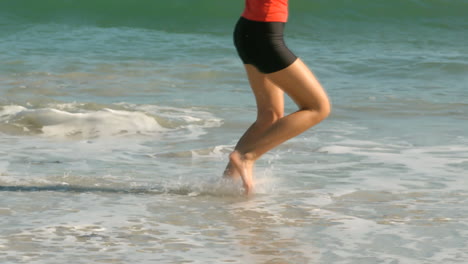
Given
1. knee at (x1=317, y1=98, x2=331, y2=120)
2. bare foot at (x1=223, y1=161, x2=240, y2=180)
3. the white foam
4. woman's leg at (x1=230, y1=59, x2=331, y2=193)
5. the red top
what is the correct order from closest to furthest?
the red top, woman's leg at (x1=230, y1=59, x2=331, y2=193), knee at (x1=317, y1=98, x2=331, y2=120), bare foot at (x1=223, y1=161, x2=240, y2=180), the white foam

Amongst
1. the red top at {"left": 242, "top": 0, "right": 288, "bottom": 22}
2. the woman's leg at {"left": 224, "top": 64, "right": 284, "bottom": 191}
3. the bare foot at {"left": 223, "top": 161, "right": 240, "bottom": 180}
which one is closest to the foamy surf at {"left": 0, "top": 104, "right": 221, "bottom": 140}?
the bare foot at {"left": 223, "top": 161, "right": 240, "bottom": 180}

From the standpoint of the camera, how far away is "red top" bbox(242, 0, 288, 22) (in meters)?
4.90

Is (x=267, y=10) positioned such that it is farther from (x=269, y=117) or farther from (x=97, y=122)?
(x=97, y=122)

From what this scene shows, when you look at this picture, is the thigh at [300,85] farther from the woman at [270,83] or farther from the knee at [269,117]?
the knee at [269,117]

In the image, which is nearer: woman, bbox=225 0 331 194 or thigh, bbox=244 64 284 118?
woman, bbox=225 0 331 194

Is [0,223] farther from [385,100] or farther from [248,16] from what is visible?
[385,100]

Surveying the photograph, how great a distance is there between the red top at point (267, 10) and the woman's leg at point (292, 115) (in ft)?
0.89

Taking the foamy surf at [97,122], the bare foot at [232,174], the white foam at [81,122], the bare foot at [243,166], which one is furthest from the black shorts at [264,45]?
the white foam at [81,122]

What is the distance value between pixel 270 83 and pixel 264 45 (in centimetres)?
28

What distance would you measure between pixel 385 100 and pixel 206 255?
5.97 meters

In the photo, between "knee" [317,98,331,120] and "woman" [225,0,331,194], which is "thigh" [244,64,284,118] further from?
"knee" [317,98,331,120]

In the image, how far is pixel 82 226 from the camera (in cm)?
452

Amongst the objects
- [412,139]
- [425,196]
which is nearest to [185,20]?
[412,139]

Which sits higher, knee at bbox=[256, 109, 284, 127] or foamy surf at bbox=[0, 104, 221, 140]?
knee at bbox=[256, 109, 284, 127]
